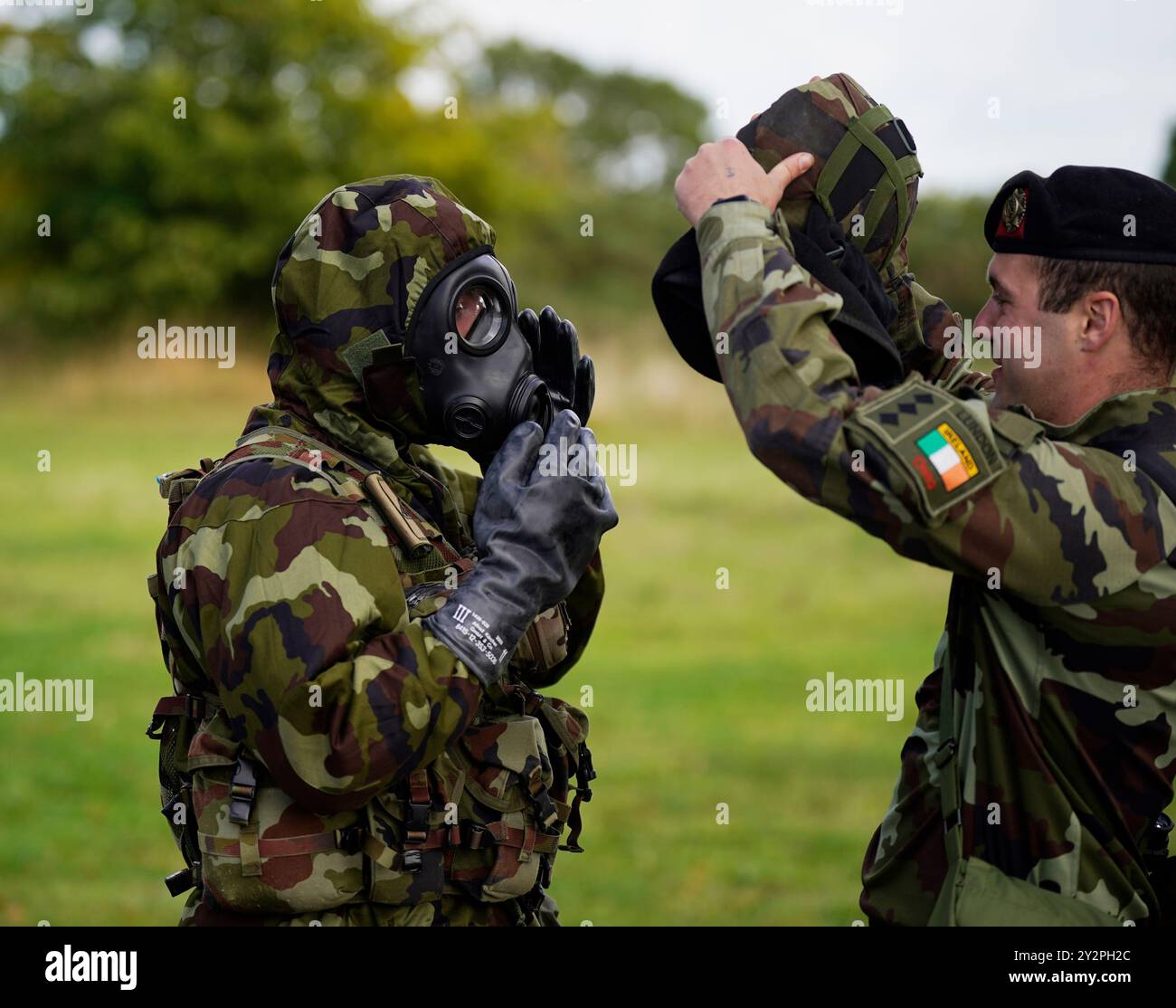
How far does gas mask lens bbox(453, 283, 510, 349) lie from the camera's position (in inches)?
117

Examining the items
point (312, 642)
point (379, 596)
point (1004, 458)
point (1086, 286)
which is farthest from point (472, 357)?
point (1086, 286)

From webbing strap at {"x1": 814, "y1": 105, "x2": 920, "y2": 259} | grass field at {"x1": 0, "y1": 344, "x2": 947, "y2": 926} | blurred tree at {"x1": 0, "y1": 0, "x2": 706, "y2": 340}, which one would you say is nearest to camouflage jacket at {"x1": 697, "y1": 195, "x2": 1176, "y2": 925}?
webbing strap at {"x1": 814, "y1": 105, "x2": 920, "y2": 259}

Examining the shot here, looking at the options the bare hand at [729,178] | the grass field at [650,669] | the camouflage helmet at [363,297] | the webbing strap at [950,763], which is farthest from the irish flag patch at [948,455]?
the grass field at [650,669]

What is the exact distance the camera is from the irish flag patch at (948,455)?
7.77 feet

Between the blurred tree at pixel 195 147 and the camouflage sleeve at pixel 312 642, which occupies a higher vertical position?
the blurred tree at pixel 195 147

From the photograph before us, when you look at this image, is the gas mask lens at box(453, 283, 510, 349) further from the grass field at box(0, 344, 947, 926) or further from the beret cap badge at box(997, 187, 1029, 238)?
the grass field at box(0, 344, 947, 926)

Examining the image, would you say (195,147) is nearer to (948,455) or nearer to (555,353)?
(555,353)

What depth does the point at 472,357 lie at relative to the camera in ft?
9.70

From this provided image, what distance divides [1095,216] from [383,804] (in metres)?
1.88

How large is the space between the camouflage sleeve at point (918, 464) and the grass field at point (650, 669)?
458 cm

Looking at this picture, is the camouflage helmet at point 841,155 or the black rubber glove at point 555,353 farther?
the black rubber glove at point 555,353

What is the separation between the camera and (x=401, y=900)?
2.79 meters

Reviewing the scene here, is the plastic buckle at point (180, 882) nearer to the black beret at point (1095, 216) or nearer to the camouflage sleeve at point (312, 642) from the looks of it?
the camouflage sleeve at point (312, 642)

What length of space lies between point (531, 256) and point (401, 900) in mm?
33988
